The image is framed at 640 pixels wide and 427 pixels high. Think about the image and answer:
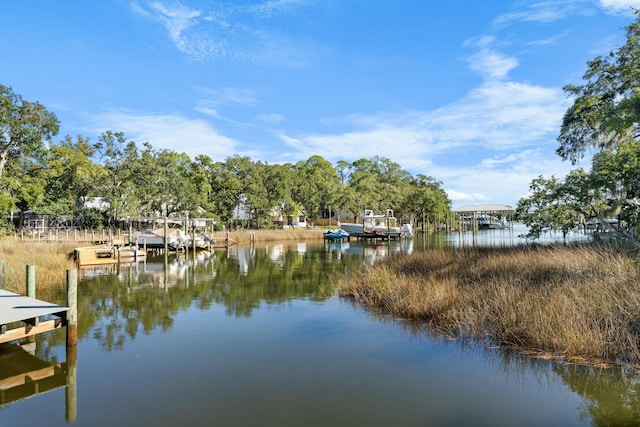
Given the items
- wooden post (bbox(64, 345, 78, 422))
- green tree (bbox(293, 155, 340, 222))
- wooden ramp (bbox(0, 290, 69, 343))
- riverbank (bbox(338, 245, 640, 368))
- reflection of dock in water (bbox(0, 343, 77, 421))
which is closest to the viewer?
wooden post (bbox(64, 345, 78, 422))

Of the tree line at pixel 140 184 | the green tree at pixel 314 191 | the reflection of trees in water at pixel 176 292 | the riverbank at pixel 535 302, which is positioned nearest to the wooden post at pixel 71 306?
the reflection of trees in water at pixel 176 292

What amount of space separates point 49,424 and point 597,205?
1962cm

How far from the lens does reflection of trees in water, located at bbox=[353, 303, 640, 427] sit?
20.1ft

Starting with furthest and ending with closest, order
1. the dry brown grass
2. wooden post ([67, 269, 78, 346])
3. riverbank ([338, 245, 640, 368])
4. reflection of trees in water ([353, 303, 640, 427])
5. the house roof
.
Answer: the house roof, the dry brown grass, wooden post ([67, 269, 78, 346]), riverbank ([338, 245, 640, 368]), reflection of trees in water ([353, 303, 640, 427])

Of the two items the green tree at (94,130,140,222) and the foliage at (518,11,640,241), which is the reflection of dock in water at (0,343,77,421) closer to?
the foliage at (518,11,640,241)

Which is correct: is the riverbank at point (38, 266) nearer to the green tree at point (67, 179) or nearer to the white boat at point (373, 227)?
the green tree at point (67, 179)

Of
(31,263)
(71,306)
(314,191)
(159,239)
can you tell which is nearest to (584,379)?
(71,306)

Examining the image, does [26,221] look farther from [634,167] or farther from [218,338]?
[634,167]

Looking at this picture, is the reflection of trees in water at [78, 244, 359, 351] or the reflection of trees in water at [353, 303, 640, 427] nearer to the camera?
the reflection of trees in water at [353, 303, 640, 427]

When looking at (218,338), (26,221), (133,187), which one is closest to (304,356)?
(218,338)

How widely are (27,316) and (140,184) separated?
130ft

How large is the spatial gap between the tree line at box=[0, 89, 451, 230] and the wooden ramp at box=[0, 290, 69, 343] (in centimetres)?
2664

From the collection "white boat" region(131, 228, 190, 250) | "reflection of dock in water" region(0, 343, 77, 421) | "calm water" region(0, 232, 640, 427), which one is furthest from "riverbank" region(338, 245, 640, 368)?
"white boat" region(131, 228, 190, 250)

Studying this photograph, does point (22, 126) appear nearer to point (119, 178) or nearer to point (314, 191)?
point (119, 178)
